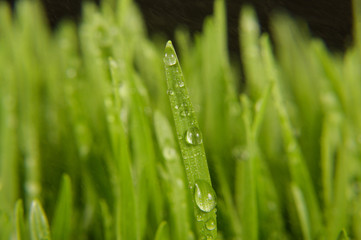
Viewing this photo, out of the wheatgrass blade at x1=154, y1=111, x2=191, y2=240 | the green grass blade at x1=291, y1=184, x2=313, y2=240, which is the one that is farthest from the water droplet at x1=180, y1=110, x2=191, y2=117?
the green grass blade at x1=291, y1=184, x2=313, y2=240

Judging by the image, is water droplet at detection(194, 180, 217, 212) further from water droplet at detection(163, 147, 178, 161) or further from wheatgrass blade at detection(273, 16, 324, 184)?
wheatgrass blade at detection(273, 16, 324, 184)

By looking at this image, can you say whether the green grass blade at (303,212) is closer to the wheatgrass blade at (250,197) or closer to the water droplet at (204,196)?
the wheatgrass blade at (250,197)

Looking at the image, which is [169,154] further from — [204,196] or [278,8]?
[278,8]

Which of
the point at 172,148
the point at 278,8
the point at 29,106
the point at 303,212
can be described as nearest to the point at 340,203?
the point at 303,212

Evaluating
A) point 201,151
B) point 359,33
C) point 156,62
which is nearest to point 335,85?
point 359,33

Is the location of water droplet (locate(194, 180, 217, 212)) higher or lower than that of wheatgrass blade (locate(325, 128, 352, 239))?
higher

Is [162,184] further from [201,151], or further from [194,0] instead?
[194,0]

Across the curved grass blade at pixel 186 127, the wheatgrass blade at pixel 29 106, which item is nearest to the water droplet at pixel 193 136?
the curved grass blade at pixel 186 127

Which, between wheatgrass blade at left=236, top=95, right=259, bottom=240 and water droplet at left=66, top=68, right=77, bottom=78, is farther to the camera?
water droplet at left=66, top=68, right=77, bottom=78
